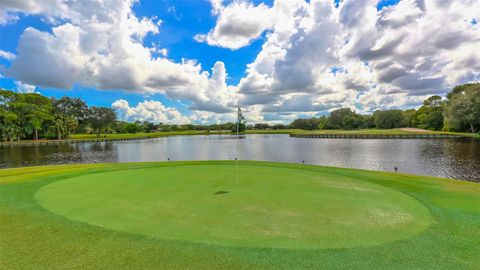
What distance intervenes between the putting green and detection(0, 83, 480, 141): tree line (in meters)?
54.6

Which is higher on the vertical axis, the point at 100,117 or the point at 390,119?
the point at 100,117

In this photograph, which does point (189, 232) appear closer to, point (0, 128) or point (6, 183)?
point (6, 183)

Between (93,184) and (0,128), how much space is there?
7301cm

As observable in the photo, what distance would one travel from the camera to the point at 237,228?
477cm

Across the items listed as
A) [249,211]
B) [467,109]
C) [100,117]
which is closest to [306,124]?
[467,109]

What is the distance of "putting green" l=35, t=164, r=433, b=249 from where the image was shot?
449 cm

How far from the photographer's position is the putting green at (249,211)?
4.49 m

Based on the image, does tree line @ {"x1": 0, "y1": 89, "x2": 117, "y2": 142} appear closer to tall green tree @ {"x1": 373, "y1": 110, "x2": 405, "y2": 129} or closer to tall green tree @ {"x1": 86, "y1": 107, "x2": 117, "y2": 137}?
tall green tree @ {"x1": 86, "y1": 107, "x2": 117, "y2": 137}

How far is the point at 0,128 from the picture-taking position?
198 feet

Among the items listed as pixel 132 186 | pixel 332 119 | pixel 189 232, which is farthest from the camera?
pixel 332 119

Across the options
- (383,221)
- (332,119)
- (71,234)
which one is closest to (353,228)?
(383,221)

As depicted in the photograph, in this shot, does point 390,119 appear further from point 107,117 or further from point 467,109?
point 107,117

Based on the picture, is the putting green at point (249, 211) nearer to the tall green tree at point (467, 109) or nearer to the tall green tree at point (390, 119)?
the tall green tree at point (467, 109)

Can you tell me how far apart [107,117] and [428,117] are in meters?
112
